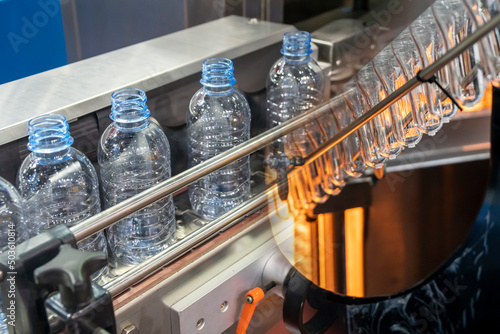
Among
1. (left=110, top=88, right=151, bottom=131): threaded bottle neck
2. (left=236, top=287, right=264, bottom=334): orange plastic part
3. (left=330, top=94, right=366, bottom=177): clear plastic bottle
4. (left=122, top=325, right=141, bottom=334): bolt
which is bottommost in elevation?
(left=236, top=287, right=264, bottom=334): orange plastic part

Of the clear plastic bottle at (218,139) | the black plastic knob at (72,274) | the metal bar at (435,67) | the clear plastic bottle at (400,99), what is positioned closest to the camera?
the black plastic knob at (72,274)

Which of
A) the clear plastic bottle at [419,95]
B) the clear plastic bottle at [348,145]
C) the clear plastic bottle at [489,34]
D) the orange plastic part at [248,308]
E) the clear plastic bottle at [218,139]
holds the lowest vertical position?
the orange plastic part at [248,308]

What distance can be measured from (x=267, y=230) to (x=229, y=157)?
227mm

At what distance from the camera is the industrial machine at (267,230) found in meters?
0.75

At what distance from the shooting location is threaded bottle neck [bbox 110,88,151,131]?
99 cm

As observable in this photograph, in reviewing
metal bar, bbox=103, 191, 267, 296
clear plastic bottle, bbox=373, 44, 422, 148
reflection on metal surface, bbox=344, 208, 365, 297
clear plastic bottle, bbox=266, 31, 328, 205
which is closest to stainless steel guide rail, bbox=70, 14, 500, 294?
metal bar, bbox=103, 191, 267, 296

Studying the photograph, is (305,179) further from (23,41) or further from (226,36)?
(23,41)

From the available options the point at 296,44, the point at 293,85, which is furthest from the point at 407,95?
the point at 293,85

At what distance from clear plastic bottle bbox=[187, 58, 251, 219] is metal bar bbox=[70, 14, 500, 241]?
0.24 m

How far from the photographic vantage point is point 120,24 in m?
2.23

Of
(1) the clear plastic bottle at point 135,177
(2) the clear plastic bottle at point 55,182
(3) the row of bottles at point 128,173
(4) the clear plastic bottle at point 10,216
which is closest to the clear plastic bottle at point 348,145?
(3) the row of bottles at point 128,173

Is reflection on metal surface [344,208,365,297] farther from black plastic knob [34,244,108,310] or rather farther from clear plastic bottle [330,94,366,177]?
black plastic knob [34,244,108,310]

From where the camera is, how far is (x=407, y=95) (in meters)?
0.94

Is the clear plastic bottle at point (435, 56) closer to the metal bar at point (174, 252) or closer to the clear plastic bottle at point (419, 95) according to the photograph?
the clear plastic bottle at point (419, 95)
